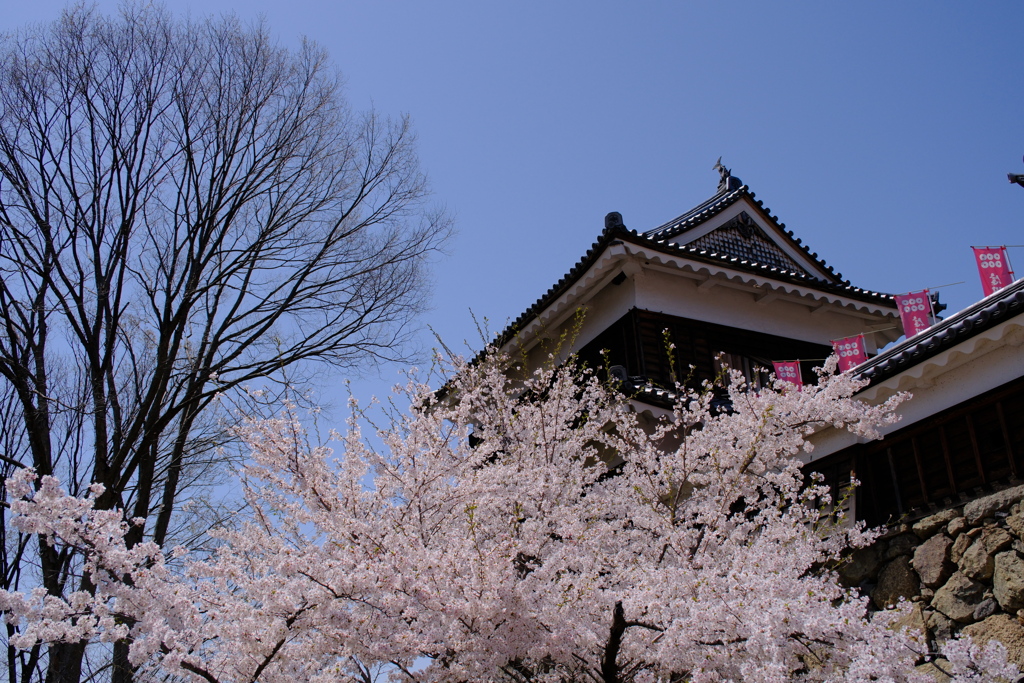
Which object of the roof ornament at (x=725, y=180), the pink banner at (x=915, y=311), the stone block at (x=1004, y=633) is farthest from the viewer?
the roof ornament at (x=725, y=180)

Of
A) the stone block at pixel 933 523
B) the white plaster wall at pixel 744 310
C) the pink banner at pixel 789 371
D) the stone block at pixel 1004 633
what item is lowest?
the stone block at pixel 1004 633

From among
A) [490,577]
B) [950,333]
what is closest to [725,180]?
[950,333]

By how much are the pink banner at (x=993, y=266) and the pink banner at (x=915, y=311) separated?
890 mm

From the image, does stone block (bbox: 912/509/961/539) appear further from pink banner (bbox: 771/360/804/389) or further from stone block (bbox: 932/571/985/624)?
pink banner (bbox: 771/360/804/389)

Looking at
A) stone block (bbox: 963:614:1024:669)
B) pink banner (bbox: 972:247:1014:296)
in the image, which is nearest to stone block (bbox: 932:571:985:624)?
stone block (bbox: 963:614:1024:669)

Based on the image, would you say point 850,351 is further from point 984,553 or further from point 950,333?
point 984,553

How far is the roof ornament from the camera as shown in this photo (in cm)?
1534

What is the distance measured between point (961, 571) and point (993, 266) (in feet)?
14.6

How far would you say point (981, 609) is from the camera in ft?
21.4

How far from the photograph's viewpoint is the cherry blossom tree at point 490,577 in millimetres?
4285

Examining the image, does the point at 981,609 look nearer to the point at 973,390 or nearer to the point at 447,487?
the point at 973,390

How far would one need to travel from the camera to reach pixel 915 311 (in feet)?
33.9

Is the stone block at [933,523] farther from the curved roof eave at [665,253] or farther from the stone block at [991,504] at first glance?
the curved roof eave at [665,253]

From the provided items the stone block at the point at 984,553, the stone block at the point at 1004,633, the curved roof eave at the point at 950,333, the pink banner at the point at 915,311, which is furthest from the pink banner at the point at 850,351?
the stone block at the point at 1004,633
